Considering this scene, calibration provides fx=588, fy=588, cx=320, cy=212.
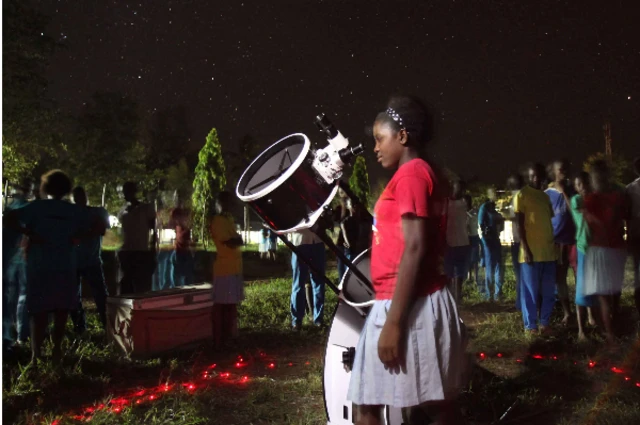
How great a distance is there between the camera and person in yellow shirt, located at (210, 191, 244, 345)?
6227 millimetres

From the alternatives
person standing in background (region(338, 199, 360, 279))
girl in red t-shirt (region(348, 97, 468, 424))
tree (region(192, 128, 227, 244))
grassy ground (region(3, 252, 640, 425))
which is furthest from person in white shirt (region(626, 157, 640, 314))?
tree (region(192, 128, 227, 244))

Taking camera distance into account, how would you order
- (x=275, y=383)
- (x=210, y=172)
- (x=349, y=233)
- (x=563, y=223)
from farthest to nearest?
(x=210, y=172) → (x=349, y=233) → (x=563, y=223) → (x=275, y=383)

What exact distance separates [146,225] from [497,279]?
577cm

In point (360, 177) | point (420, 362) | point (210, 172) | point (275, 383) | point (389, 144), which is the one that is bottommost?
point (275, 383)

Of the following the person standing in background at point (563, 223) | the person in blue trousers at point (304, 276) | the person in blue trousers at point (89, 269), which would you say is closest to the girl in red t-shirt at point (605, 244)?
the person standing in background at point (563, 223)

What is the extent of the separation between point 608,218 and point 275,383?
142 inches

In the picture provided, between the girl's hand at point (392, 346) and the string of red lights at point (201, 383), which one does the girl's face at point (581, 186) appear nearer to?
the string of red lights at point (201, 383)

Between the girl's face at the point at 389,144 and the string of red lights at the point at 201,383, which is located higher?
the girl's face at the point at 389,144

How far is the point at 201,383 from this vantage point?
4875mm

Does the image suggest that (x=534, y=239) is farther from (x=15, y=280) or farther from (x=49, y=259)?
(x=15, y=280)

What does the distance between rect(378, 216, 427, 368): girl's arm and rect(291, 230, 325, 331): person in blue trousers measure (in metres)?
4.58

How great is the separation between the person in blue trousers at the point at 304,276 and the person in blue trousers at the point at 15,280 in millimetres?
2917

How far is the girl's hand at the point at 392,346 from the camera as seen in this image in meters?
2.12

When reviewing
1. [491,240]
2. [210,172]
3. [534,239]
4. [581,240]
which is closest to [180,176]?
[210,172]
